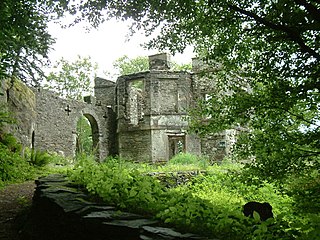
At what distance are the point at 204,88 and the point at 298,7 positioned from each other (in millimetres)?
18107

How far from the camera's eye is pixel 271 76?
3727 millimetres

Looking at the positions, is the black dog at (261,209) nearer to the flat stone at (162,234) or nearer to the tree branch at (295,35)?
the flat stone at (162,234)

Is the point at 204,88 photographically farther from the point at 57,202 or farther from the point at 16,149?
the point at 57,202

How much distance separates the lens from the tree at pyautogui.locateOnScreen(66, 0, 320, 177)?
3.44 m

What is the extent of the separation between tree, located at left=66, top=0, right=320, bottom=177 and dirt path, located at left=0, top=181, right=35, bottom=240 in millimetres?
3058

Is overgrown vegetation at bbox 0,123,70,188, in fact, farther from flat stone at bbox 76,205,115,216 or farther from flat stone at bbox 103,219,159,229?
flat stone at bbox 103,219,159,229

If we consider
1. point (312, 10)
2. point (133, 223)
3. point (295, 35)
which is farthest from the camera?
point (295, 35)

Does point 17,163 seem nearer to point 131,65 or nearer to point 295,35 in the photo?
point 295,35

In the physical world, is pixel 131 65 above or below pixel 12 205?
above

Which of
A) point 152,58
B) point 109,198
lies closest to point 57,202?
point 109,198

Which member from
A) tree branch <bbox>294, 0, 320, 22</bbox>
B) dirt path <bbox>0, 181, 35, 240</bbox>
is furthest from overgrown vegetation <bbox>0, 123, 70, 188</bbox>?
tree branch <bbox>294, 0, 320, 22</bbox>

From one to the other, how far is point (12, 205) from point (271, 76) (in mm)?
5160

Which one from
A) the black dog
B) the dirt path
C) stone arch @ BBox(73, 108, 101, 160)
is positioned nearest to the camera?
the black dog

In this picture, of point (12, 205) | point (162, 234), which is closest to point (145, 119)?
point (12, 205)
